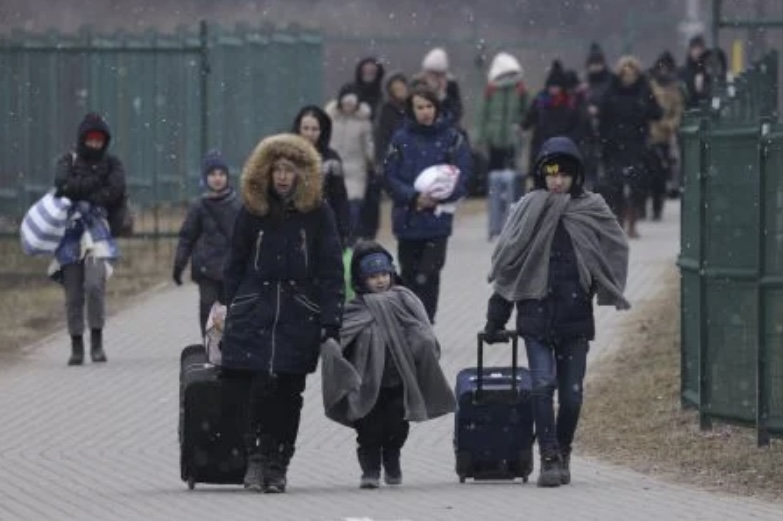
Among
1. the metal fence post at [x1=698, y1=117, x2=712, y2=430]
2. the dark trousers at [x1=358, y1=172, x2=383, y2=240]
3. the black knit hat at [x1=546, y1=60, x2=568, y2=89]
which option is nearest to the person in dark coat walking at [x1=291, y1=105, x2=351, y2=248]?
the metal fence post at [x1=698, y1=117, x2=712, y2=430]

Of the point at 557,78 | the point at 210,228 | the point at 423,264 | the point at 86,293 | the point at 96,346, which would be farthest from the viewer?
the point at 557,78

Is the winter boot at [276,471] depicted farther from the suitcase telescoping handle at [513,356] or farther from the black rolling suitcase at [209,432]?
the suitcase telescoping handle at [513,356]

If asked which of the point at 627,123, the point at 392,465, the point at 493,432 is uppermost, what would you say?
the point at 627,123

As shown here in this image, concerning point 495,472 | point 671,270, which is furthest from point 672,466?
point 671,270

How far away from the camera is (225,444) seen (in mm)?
14703

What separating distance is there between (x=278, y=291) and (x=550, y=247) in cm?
127

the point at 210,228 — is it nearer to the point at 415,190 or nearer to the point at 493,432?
the point at 415,190

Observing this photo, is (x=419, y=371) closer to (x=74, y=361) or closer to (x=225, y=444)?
(x=225, y=444)

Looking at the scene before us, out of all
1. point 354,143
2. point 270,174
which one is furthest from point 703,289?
point 354,143

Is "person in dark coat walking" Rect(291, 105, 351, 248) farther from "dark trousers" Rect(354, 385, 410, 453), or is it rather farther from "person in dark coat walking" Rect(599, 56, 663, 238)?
"person in dark coat walking" Rect(599, 56, 663, 238)

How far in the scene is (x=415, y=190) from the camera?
66.3ft

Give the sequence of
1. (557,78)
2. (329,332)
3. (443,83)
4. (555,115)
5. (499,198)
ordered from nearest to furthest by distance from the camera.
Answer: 1. (329,332)
2. (443,83)
3. (499,198)
4. (555,115)
5. (557,78)

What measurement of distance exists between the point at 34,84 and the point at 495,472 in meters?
13.9

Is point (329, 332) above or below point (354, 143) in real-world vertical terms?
below
